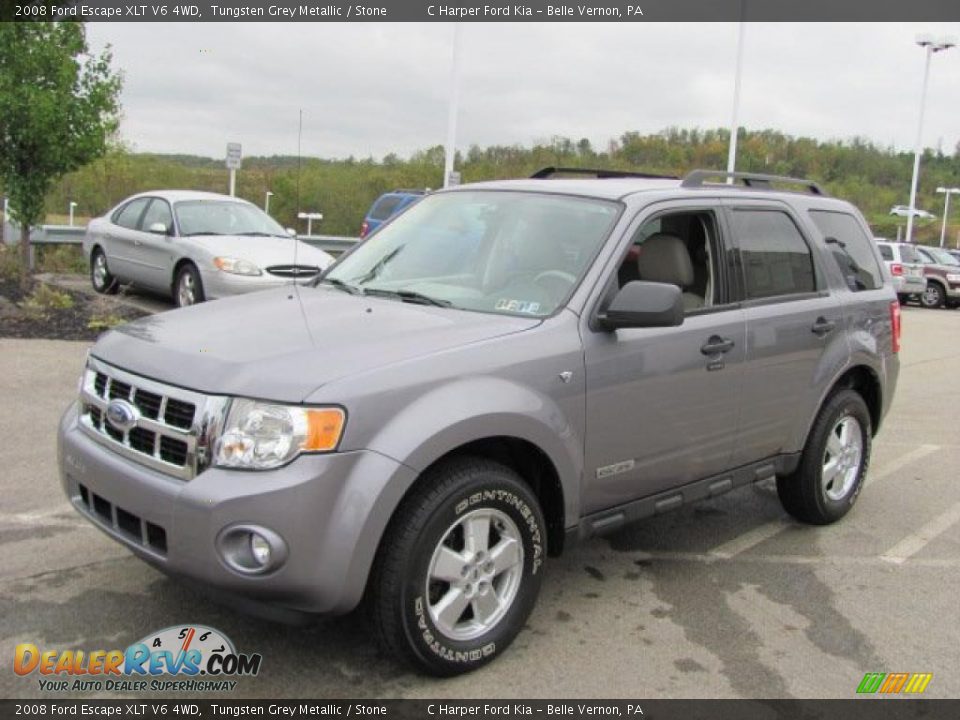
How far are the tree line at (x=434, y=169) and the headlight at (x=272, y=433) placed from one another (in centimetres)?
160

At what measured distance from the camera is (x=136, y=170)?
28.9m

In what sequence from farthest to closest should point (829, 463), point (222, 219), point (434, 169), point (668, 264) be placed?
point (434, 169) → point (222, 219) → point (829, 463) → point (668, 264)

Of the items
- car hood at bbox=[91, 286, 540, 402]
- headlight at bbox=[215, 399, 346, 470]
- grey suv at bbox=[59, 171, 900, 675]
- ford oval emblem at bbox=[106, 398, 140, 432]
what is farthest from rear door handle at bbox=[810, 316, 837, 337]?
ford oval emblem at bbox=[106, 398, 140, 432]

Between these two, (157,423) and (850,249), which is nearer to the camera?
(157,423)

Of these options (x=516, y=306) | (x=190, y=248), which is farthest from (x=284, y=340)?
(x=190, y=248)

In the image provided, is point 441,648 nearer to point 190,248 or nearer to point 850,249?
point 850,249

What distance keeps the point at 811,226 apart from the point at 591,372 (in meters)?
2.19

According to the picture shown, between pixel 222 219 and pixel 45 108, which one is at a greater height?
pixel 45 108

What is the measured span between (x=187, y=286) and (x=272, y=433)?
8811 mm

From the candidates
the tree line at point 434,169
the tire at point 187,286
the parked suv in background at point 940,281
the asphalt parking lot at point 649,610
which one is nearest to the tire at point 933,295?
the parked suv in background at point 940,281

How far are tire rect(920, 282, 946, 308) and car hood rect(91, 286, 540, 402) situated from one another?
25076mm

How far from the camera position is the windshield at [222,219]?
38.9ft

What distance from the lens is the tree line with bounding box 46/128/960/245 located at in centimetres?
672

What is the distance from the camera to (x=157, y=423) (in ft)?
10.7
